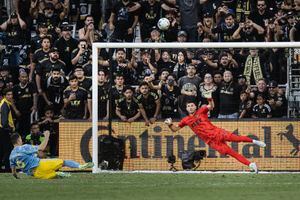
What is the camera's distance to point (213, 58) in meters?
21.2

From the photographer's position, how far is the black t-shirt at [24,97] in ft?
75.2

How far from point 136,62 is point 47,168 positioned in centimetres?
360

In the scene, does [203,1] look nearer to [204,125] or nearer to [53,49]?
[53,49]

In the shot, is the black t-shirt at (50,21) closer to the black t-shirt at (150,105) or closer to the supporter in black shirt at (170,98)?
the black t-shirt at (150,105)

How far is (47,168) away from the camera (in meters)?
18.3

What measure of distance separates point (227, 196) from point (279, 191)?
102 cm

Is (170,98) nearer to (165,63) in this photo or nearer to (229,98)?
(165,63)

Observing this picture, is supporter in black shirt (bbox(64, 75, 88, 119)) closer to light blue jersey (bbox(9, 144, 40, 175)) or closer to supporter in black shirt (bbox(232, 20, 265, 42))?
light blue jersey (bbox(9, 144, 40, 175))

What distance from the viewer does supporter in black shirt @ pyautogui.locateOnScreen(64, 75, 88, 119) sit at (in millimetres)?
21516

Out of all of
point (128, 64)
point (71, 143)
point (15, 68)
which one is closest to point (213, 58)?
point (128, 64)

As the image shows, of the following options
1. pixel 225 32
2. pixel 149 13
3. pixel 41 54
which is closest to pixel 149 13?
pixel 149 13

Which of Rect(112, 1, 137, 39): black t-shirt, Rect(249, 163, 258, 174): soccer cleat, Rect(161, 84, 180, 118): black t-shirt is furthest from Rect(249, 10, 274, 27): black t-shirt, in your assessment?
Rect(249, 163, 258, 174): soccer cleat

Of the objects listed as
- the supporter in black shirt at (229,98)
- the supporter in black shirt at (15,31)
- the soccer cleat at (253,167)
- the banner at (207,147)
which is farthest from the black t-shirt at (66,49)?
the soccer cleat at (253,167)

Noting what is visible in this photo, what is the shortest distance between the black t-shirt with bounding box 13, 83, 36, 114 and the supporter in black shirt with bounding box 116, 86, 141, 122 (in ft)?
8.66
